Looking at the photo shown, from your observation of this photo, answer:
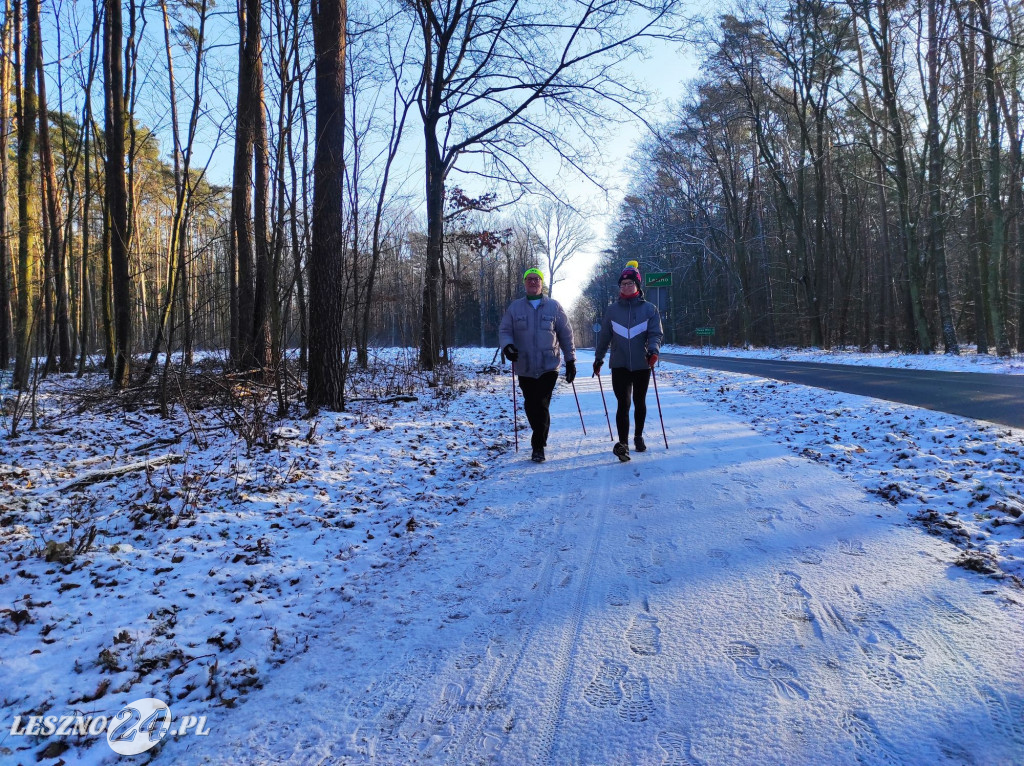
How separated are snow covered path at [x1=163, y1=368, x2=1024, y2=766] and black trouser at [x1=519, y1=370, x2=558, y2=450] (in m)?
2.26

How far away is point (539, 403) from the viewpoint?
241 inches

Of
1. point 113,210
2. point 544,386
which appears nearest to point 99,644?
point 544,386

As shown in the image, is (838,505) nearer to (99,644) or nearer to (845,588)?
(845,588)

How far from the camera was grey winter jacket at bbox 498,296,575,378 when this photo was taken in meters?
6.10

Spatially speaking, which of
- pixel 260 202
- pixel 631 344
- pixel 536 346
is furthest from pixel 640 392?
pixel 260 202

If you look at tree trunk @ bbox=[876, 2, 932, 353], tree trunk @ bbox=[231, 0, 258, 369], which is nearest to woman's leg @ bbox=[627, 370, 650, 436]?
tree trunk @ bbox=[231, 0, 258, 369]

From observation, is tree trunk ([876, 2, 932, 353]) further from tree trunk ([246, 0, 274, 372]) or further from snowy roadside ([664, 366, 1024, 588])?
tree trunk ([246, 0, 274, 372])

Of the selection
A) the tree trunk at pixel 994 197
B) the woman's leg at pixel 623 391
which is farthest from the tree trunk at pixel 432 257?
the tree trunk at pixel 994 197

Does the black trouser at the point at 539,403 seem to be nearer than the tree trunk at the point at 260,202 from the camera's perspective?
Yes

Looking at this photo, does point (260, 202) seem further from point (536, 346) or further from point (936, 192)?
point (936, 192)

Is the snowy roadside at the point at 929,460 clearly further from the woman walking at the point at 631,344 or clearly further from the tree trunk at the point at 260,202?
the tree trunk at the point at 260,202

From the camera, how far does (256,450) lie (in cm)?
575

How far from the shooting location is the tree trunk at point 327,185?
758 centimetres

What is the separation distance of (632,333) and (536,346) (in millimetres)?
1154
